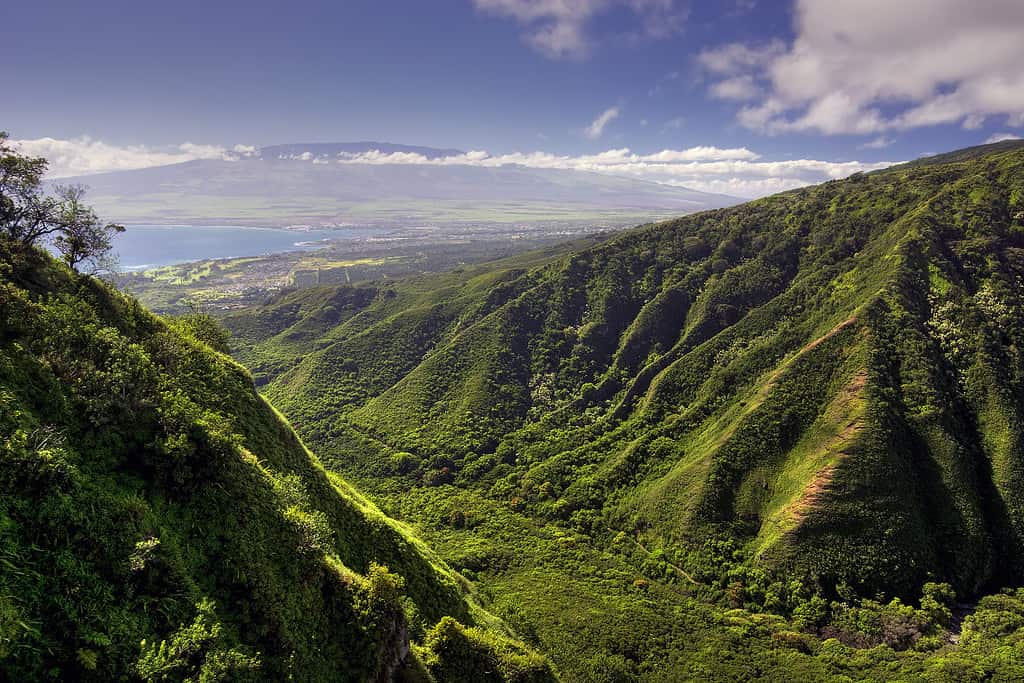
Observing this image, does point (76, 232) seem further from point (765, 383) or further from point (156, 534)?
point (765, 383)

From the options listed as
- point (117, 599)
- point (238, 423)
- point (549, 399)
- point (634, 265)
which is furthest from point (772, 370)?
point (117, 599)

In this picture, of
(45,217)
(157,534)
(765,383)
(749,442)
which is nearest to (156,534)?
(157,534)

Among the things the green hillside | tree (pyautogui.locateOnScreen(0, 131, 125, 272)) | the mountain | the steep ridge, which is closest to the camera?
the mountain

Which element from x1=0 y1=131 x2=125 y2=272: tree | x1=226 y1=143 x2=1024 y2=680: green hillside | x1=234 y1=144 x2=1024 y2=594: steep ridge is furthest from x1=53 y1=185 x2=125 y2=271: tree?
x1=234 y1=144 x2=1024 y2=594: steep ridge

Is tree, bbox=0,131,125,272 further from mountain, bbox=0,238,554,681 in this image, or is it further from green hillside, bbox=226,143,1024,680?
green hillside, bbox=226,143,1024,680

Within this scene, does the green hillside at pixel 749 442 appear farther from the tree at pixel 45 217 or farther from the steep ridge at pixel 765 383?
the tree at pixel 45 217

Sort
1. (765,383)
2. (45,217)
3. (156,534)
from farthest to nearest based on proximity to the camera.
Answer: (765,383)
(45,217)
(156,534)

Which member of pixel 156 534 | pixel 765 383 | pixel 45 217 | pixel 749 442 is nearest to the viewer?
pixel 156 534
